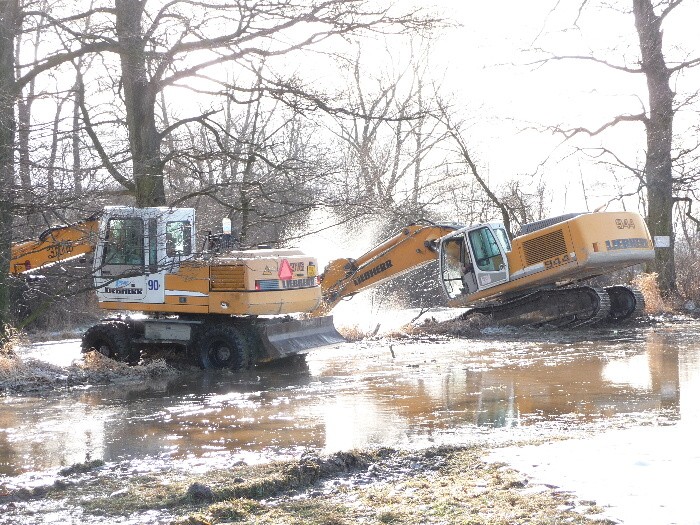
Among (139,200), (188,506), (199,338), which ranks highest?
(139,200)

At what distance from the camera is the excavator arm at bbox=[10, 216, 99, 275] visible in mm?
12509

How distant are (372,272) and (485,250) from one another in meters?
2.48

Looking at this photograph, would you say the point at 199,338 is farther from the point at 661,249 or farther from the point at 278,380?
the point at 661,249

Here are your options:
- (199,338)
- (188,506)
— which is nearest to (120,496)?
(188,506)

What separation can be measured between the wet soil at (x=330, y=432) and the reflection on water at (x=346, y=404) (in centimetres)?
3

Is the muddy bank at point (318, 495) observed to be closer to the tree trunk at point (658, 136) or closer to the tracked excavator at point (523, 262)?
the tracked excavator at point (523, 262)

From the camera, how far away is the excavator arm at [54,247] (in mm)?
12509

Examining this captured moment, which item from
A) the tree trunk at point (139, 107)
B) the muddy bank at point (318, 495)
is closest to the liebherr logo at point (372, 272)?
the tree trunk at point (139, 107)

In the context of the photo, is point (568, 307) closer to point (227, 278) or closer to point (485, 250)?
point (485, 250)

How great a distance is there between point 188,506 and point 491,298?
15013mm

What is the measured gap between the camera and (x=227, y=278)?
1444 centimetres

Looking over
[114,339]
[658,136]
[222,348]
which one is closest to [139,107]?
[114,339]

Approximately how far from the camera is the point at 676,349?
1579cm

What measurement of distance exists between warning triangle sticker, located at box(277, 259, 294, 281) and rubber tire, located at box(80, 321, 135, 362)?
116 inches
